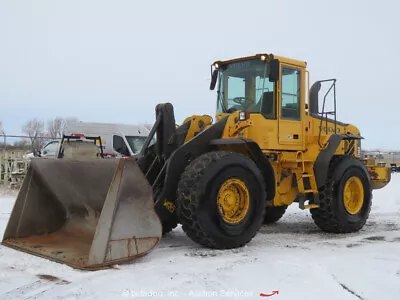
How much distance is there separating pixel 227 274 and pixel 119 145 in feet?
45.0

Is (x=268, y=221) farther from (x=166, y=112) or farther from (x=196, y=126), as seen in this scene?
(x=166, y=112)

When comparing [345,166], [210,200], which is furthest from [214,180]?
[345,166]

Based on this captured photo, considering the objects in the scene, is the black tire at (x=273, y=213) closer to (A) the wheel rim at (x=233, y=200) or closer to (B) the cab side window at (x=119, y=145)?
(A) the wheel rim at (x=233, y=200)

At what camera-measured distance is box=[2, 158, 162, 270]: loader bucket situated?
5238mm

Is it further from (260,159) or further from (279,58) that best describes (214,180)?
(279,58)

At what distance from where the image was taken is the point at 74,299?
4.22m

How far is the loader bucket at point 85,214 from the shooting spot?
524 centimetres

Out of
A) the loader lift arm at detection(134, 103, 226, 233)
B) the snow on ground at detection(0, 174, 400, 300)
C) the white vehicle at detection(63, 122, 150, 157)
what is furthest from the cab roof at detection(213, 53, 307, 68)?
the white vehicle at detection(63, 122, 150, 157)

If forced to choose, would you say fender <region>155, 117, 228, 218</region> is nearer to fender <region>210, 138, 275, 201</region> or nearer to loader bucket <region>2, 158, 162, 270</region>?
fender <region>210, 138, 275, 201</region>

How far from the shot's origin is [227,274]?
5.05m

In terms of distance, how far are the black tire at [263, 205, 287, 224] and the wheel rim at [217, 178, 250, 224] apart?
2.85 metres

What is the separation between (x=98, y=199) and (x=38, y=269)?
1581 millimetres

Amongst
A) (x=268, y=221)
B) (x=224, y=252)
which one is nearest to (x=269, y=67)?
(x=224, y=252)

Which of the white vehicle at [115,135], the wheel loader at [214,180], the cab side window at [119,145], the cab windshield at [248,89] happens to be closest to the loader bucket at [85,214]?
the wheel loader at [214,180]
